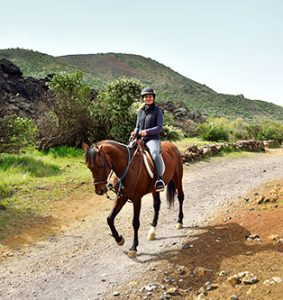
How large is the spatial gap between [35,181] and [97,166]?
629cm

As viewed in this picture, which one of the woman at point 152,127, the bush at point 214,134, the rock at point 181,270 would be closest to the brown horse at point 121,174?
the woman at point 152,127

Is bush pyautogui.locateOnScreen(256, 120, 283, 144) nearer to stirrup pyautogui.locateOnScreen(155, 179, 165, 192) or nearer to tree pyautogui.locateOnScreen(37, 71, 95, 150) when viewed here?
tree pyautogui.locateOnScreen(37, 71, 95, 150)

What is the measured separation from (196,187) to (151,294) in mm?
6974

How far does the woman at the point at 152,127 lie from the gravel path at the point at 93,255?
4.29 feet

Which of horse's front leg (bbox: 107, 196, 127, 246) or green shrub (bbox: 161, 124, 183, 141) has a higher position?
green shrub (bbox: 161, 124, 183, 141)

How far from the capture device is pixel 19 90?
27.0 meters

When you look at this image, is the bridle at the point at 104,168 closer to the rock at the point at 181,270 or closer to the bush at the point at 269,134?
the rock at the point at 181,270

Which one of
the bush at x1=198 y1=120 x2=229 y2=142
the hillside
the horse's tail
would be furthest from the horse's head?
the hillside

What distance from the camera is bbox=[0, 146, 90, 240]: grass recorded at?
956 centimetres

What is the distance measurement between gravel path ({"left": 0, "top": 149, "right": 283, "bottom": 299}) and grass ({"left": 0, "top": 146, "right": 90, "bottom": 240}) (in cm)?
142

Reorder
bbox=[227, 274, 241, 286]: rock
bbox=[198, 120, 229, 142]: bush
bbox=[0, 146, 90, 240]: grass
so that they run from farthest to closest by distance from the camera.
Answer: bbox=[198, 120, 229, 142]: bush → bbox=[0, 146, 90, 240]: grass → bbox=[227, 274, 241, 286]: rock

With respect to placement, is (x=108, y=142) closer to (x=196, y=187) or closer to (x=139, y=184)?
(x=139, y=184)

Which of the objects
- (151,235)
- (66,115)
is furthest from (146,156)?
(66,115)

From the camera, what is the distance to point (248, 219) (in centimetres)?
765
